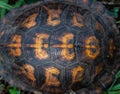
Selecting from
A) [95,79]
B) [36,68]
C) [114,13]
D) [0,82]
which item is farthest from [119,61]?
[0,82]

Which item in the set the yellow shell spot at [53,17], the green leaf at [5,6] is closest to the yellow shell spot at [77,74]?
the yellow shell spot at [53,17]

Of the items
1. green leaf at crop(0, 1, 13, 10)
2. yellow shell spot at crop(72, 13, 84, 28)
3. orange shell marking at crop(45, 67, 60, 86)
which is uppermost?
yellow shell spot at crop(72, 13, 84, 28)

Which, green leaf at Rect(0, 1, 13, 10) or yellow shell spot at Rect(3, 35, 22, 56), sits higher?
green leaf at Rect(0, 1, 13, 10)

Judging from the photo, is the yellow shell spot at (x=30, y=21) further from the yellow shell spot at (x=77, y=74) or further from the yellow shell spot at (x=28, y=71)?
the yellow shell spot at (x=77, y=74)

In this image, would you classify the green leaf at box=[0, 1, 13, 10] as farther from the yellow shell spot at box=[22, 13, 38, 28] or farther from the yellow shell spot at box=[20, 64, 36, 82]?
the yellow shell spot at box=[20, 64, 36, 82]

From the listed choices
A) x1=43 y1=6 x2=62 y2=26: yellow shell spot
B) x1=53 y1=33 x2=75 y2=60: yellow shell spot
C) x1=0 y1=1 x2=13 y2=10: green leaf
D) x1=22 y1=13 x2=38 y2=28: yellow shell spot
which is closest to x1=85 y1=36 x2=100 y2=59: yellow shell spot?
x1=53 y1=33 x2=75 y2=60: yellow shell spot

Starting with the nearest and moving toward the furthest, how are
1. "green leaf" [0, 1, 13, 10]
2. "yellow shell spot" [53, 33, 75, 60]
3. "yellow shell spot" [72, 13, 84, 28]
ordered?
1. "yellow shell spot" [53, 33, 75, 60]
2. "yellow shell spot" [72, 13, 84, 28]
3. "green leaf" [0, 1, 13, 10]
